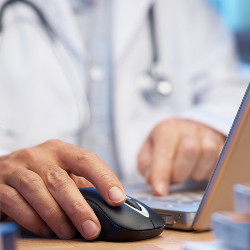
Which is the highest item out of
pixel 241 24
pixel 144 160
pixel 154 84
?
pixel 241 24

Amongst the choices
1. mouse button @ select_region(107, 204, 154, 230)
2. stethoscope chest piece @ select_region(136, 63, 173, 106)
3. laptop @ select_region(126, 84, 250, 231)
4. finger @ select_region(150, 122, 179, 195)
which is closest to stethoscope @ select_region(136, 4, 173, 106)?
stethoscope chest piece @ select_region(136, 63, 173, 106)

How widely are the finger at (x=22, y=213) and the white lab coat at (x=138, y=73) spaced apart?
457 millimetres

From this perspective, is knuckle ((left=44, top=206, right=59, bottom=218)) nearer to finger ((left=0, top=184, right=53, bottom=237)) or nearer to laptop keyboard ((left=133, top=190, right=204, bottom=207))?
finger ((left=0, top=184, right=53, bottom=237))

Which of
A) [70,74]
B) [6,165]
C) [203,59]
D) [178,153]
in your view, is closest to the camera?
[6,165]

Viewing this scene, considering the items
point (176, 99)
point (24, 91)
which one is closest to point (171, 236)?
point (24, 91)

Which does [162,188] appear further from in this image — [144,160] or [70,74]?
[70,74]

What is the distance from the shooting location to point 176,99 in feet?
4.01

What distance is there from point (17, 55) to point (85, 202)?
0.66m

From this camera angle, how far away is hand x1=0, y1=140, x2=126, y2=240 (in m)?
0.47

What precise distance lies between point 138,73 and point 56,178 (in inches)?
27.1

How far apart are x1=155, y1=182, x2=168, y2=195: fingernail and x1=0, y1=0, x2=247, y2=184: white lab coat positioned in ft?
0.79

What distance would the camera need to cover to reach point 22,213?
1.63ft

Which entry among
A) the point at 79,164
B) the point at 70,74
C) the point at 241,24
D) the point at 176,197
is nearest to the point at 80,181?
the point at 79,164

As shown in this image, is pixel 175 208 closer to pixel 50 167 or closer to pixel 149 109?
pixel 50 167
